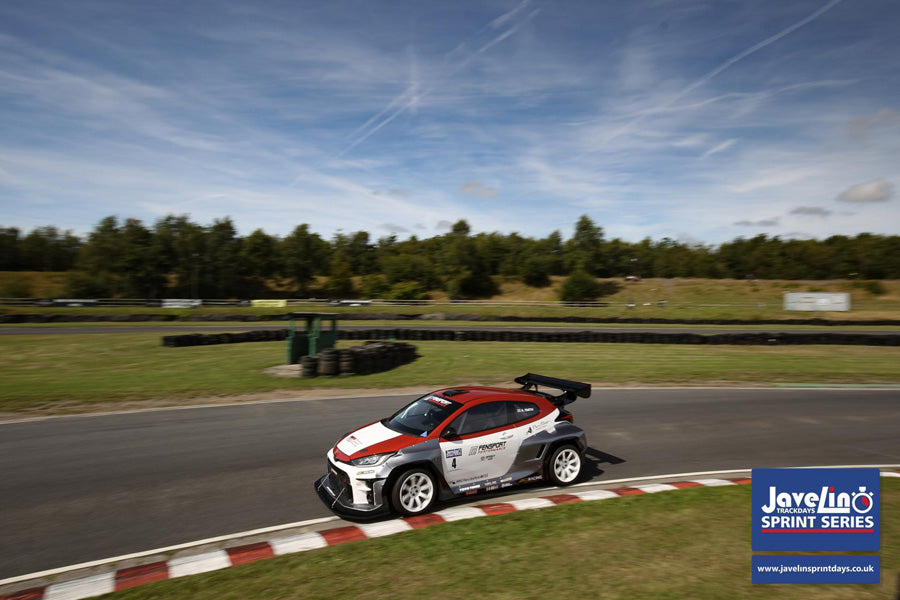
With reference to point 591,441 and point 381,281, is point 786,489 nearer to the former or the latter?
point 591,441

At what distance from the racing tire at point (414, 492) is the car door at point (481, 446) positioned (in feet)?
0.88

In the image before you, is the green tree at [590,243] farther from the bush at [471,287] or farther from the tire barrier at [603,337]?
the tire barrier at [603,337]

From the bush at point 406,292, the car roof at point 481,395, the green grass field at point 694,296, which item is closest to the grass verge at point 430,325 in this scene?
the green grass field at point 694,296

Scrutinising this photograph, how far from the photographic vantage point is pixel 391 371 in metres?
18.5

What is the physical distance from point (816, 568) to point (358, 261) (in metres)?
111

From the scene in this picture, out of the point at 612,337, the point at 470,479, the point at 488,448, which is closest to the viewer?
the point at 470,479

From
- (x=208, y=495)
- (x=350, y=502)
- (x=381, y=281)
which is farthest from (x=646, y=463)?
(x=381, y=281)

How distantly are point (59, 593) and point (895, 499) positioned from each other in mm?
9649

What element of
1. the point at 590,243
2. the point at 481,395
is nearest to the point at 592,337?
the point at 481,395

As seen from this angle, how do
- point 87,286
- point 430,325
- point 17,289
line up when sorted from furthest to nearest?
point 87,286 → point 17,289 → point 430,325

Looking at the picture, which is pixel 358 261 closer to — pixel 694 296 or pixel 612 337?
pixel 694 296

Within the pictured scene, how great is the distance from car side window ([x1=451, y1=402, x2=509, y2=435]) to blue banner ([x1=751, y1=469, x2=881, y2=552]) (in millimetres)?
3404

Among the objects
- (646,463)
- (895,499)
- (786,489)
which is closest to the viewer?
(786,489)

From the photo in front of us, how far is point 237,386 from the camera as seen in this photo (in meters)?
15.5
